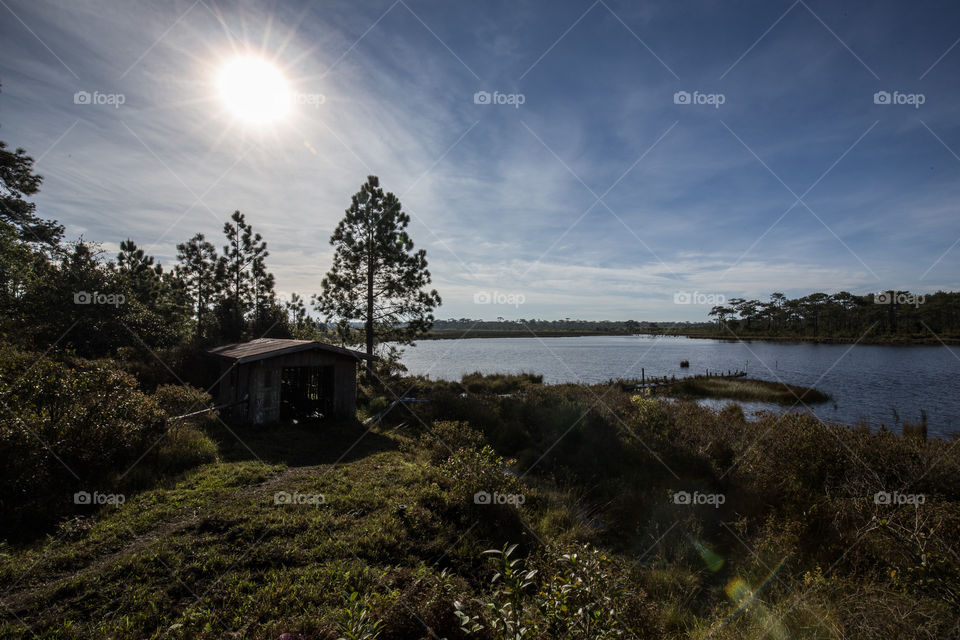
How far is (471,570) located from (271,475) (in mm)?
5486

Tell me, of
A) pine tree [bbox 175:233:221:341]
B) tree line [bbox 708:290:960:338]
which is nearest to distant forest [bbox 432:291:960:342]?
tree line [bbox 708:290:960:338]

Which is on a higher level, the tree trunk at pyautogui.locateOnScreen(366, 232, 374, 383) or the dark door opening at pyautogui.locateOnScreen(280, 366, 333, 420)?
the tree trunk at pyautogui.locateOnScreen(366, 232, 374, 383)

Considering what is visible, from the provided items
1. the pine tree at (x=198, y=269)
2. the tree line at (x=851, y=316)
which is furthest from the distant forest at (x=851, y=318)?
the pine tree at (x=198, y=269)

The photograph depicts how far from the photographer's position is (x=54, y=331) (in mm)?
14773

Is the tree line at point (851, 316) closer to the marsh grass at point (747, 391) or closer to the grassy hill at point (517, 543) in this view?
the marsh grass at point (747, 391)
